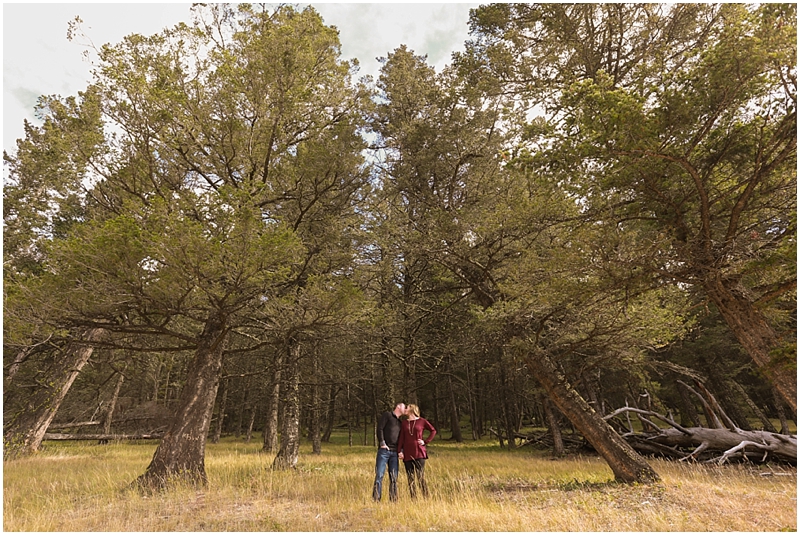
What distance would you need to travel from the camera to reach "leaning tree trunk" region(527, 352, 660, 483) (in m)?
7.65

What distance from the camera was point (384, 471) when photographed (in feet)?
21.5

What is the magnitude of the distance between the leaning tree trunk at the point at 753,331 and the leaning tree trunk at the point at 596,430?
3437 millimetres

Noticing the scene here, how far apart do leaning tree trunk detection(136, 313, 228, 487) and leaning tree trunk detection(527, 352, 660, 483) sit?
272 inches

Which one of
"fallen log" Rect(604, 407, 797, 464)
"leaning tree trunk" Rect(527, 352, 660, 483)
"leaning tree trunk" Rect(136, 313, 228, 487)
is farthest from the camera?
"fallen log" Rect(604, 407, 797, 464)

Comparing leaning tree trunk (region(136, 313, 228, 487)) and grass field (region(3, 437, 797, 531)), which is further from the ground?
leaning tree trunk (region(136, 313, 228, 487))

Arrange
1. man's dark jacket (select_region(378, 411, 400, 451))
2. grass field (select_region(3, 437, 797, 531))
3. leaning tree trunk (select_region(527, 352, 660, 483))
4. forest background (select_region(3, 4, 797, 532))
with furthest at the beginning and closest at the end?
1. leaning tree trunk (select_region(527, 352, 660, 483))
2. man's dark jacket (select_region(378, 411, 400, 451))
3. grass field (select_region(3, 437, 797, 531))
4. forest background (select_region(3, 4, 797, 532))

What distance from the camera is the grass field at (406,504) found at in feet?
16.5

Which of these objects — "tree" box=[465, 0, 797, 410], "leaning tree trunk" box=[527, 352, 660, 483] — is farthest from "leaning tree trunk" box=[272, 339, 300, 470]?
"tree" box=[465, 0, 797, 410]

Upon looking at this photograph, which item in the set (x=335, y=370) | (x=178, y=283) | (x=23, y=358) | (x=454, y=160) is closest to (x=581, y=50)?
(x=454, y=160)

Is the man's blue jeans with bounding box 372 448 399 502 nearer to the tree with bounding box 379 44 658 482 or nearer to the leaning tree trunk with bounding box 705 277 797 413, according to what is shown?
the tree with bounding box 379 44 658 482

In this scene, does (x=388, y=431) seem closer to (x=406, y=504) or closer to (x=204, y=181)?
(x=406, y=504)

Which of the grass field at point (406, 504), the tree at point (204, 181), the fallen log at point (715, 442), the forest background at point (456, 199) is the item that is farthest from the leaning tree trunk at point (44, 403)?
the fallen log at point (715, 442)

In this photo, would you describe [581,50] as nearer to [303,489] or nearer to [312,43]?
[312,43]

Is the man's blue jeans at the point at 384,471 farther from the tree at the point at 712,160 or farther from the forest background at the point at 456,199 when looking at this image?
the tree at the point at 712,160
